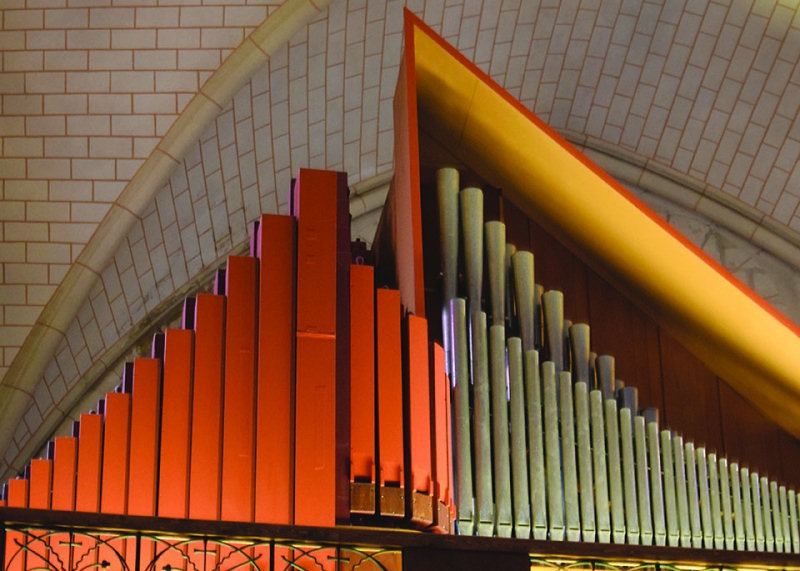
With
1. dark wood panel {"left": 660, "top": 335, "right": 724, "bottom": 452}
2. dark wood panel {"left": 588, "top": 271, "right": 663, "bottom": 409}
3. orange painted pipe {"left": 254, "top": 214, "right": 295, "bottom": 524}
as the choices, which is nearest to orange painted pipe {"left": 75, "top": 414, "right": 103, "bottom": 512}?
orange painted pipe {"left": 254, "top": 214, "right": 295, "bottom": 524}

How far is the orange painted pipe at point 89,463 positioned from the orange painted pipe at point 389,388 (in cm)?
115

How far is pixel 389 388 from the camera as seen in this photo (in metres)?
6.48

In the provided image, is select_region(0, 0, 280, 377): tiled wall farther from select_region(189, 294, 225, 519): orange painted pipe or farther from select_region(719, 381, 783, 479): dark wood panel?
select_region(189, 294, 225, 519): orange painted pipe

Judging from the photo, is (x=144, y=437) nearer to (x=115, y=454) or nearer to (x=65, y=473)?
(x=115, y=454)

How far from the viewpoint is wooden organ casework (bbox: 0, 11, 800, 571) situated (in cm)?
601

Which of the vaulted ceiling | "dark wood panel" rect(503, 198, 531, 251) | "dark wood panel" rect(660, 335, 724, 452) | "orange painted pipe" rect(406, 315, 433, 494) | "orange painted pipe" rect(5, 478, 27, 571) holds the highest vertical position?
the vaulted ceiling

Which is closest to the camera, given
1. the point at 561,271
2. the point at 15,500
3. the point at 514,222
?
the point at 15,500

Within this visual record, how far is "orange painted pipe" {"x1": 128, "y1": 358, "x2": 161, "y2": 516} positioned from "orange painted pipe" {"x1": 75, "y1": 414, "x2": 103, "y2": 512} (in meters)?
0.15

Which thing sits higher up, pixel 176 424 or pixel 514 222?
pixel 514 222

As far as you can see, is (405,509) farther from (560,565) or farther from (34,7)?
(34,7)

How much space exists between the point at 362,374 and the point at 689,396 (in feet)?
9.34

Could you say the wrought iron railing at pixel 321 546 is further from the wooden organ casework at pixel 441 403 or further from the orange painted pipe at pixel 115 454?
the orange painted pipe at pixel 115 454

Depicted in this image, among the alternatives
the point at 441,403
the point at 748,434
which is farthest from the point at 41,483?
the point at 748,434

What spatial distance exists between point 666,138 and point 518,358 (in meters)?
4.32
